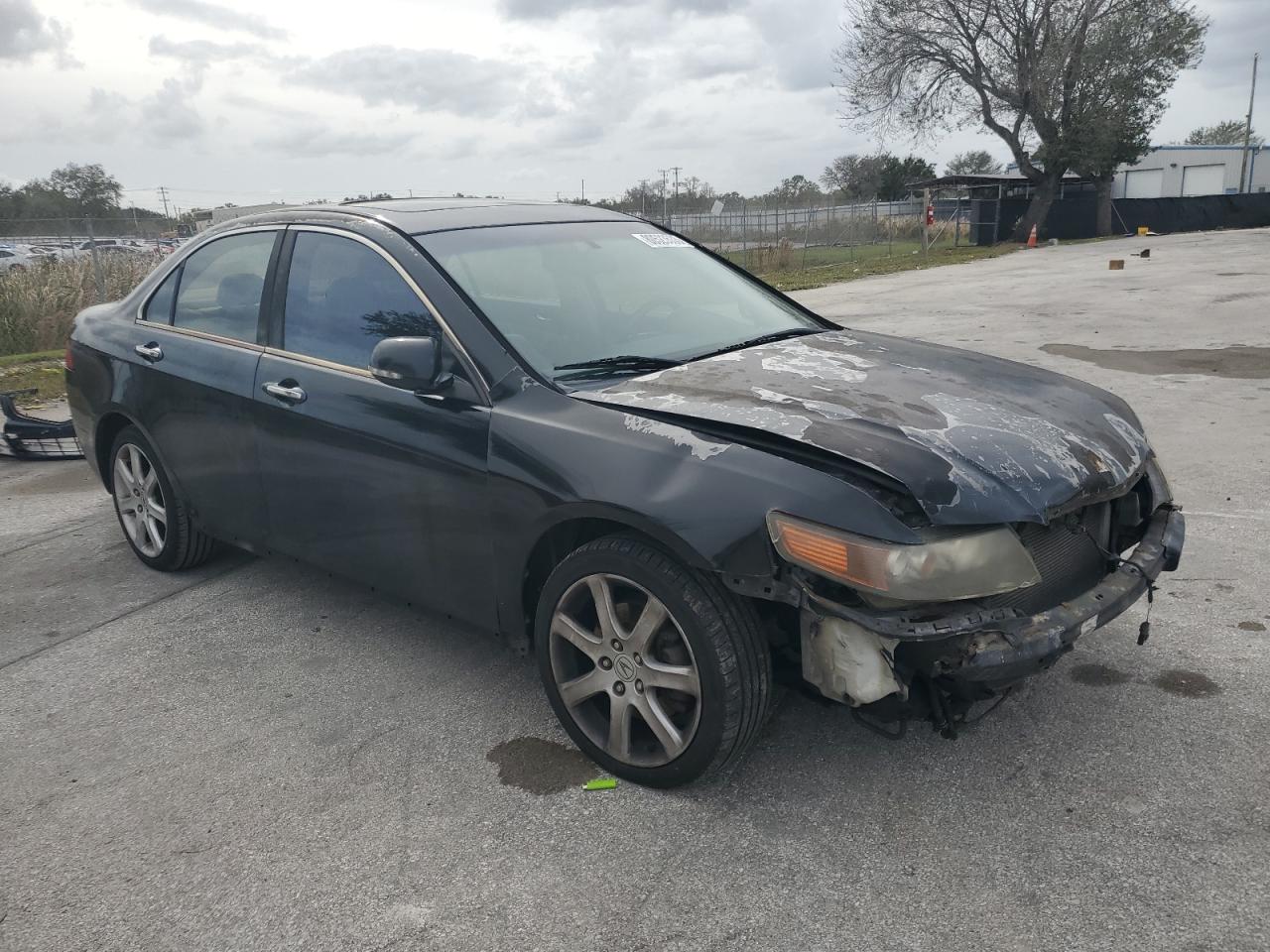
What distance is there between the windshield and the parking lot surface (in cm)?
125

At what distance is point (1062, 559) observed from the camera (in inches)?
111

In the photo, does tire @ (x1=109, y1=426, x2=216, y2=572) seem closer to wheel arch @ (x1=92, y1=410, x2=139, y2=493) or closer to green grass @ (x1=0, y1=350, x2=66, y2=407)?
wheel arch @ (x1=92, y1=410, x2=139, y2=493)

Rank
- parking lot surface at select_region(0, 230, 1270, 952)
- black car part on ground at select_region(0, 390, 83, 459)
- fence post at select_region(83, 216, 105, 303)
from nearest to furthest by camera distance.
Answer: parking lot surface at select_region(0, 230, 1270, 952) < black car part on ground at select_region(0, 390, 83, 459) < fence post at select_region(83, 216, 105, 303)

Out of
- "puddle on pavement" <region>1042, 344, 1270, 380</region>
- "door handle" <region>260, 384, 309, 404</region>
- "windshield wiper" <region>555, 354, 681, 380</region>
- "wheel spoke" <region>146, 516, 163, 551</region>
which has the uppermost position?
"windshield wiper" <region>555, 354, 681, 380</region>

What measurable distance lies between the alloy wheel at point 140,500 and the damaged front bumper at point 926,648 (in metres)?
3.39

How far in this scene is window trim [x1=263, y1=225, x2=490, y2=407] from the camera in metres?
3.16

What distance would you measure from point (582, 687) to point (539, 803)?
0.36m

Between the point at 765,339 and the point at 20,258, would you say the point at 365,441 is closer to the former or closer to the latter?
the point at 765,339

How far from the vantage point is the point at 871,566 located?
2383mm

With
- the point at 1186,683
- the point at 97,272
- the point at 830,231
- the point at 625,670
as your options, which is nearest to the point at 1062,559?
the point at 1186,683

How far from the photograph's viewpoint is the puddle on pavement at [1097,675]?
3.34 metres

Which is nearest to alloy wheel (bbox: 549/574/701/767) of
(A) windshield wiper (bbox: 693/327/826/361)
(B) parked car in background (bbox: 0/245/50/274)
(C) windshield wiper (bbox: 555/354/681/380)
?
(C) windshield wiper (bbox: 555/354/681/380)

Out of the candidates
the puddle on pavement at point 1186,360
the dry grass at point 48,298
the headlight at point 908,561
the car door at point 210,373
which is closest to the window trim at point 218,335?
the car door at point 210,373

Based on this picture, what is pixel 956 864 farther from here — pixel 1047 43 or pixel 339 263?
pixel 1047 43
